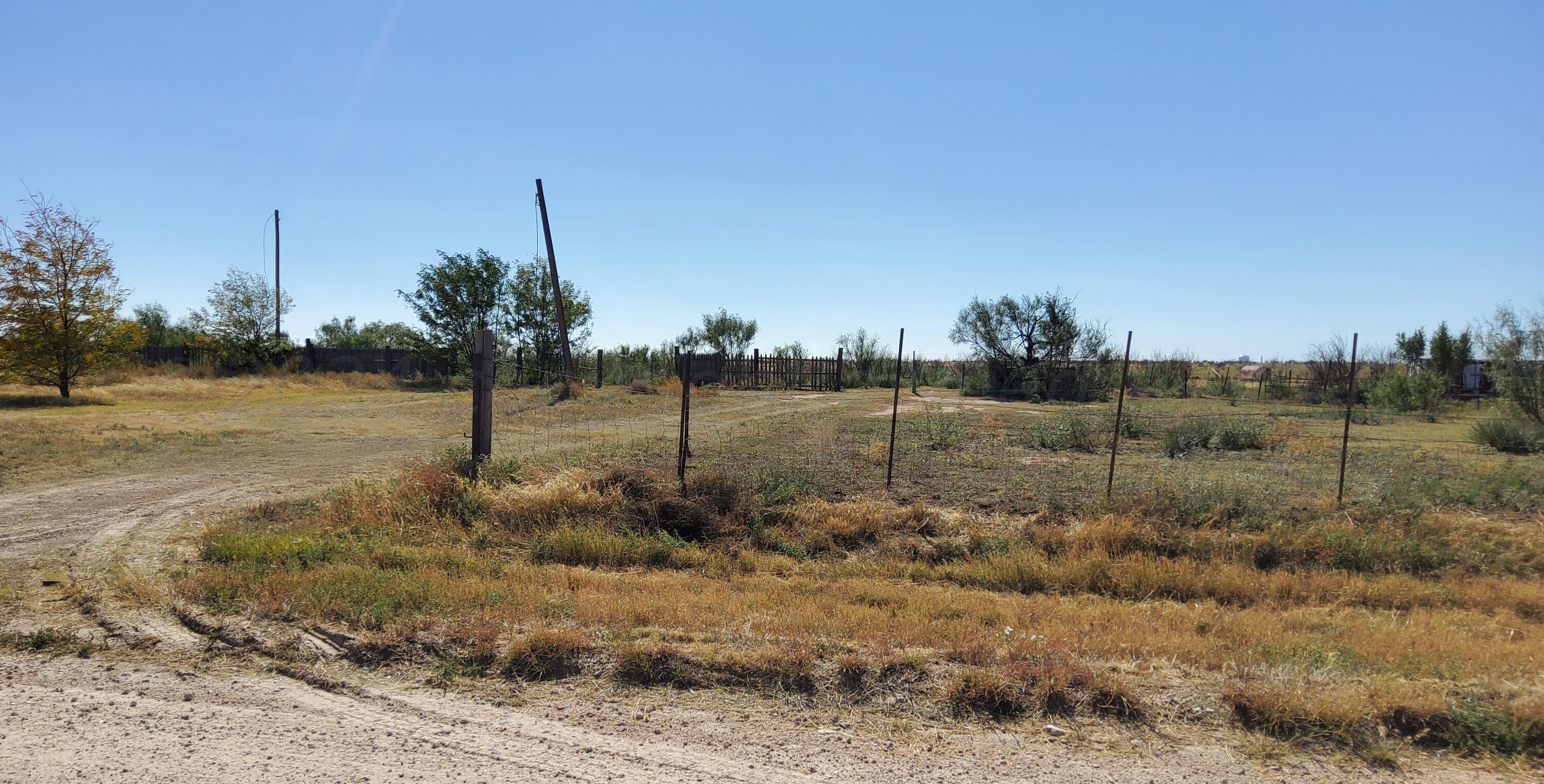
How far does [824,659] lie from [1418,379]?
3198 cm

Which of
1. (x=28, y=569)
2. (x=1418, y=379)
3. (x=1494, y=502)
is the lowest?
(x=28, y=569)

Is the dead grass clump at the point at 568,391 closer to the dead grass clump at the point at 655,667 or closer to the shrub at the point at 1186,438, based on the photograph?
the shrub at the point at 1186,438

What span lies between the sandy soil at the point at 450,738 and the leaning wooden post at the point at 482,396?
4738 millimetres

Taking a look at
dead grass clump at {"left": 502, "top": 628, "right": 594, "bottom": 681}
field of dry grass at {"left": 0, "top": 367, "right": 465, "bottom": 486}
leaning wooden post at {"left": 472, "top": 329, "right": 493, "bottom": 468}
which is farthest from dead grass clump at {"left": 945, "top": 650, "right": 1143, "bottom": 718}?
field of dry grass at {"left": 0, "top": 367, "right": 465, "bottom": 486}

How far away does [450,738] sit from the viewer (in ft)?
13.1

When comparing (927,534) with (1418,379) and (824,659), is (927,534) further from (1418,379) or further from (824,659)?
(1418,379)

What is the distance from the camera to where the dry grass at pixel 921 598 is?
183 inches

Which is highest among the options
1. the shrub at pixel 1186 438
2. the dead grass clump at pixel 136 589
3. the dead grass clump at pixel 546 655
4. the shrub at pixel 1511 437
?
the shrub at pixel 1511 437

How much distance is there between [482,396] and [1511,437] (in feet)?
61.1

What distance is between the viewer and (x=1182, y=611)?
22.1 feet

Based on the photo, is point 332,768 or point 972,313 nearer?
point 332,768

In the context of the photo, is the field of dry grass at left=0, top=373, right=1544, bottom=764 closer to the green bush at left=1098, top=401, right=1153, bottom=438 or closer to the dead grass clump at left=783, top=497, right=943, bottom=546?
the dead grass clump at left=783, top=497, right=943, bottom=546

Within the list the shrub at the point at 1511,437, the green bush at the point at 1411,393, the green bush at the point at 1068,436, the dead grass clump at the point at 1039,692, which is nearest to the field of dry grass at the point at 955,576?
the dead grass clump at the point at 1039,692

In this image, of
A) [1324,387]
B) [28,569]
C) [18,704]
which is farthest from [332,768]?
[1324,387]
